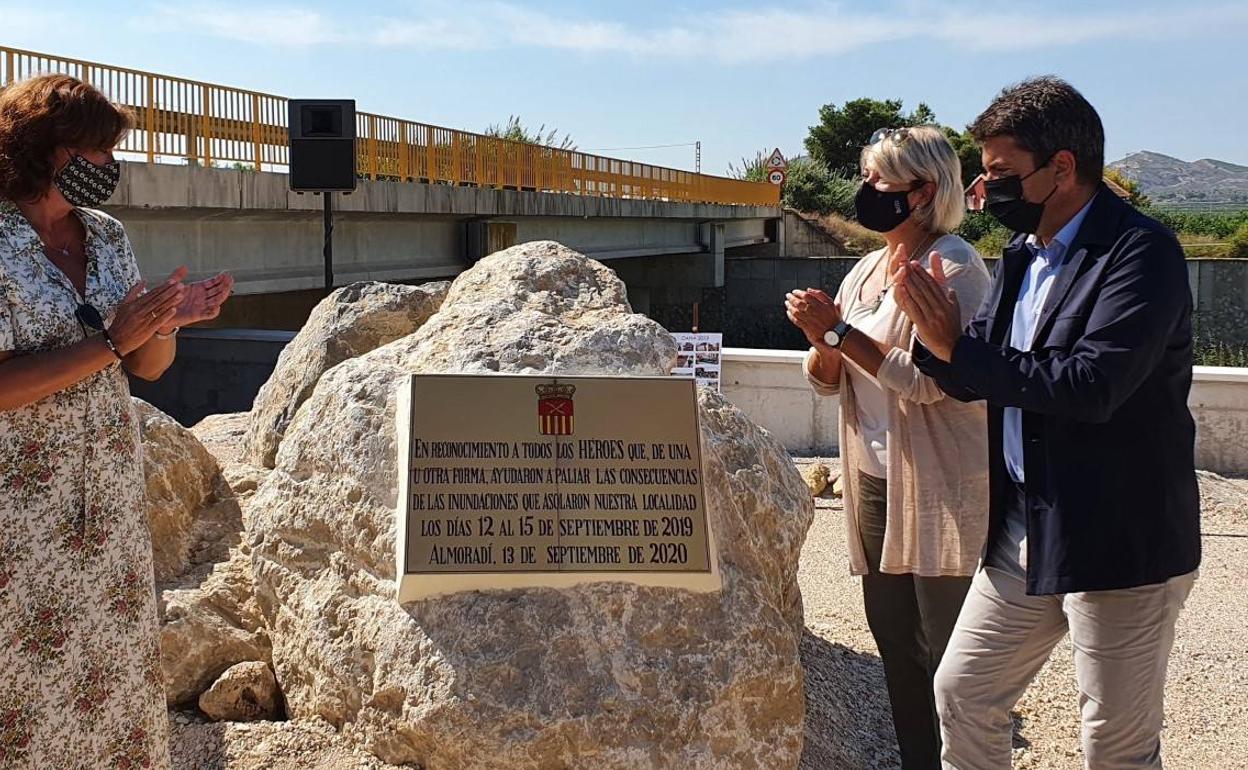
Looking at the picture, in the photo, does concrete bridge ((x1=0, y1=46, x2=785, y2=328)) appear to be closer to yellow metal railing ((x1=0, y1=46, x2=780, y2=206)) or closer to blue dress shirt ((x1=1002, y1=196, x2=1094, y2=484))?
yellow metal railing ((x1=0, y1=46, x2=780, y2=206))

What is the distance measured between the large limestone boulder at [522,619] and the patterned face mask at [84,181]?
1.17 m

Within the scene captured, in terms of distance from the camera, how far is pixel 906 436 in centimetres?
322

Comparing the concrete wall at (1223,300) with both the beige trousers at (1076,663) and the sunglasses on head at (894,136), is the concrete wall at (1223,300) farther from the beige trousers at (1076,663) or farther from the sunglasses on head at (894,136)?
the beige trousers at (1076,663)

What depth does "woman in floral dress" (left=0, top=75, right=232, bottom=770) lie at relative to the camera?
7.89 ft

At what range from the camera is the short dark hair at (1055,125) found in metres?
2.57

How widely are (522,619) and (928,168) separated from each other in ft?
5.48

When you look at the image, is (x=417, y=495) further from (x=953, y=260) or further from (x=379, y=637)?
(x=953, y=260)

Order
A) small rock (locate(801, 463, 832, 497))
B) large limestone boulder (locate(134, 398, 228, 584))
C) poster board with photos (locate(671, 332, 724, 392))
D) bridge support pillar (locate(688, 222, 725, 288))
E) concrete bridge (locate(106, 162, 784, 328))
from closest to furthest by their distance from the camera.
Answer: large limestone boulder (locate(134, 398, 228, 584)) → small rock (locate(801, 463, 832, 497)) → poster board with photos (locate(671, 332, 724, 392)) → concrete bridge (locate(106, 162, 784, 328)) → bridge support pillar (locate(688, 222, 725, 288))

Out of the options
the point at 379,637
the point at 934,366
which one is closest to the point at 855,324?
the point at 934,366

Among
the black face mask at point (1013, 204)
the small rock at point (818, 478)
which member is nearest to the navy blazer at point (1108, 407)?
the black face mask at point (1013, 204)

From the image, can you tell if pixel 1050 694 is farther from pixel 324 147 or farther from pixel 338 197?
pixel 338 197

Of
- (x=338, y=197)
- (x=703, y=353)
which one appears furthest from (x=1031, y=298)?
(x=338, y=197)

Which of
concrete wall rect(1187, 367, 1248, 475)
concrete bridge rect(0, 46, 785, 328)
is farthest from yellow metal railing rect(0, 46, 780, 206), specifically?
concrete wall rect(1187, 367, 1248, 475)

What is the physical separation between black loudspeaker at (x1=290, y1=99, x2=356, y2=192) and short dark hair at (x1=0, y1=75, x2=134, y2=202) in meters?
9.37
